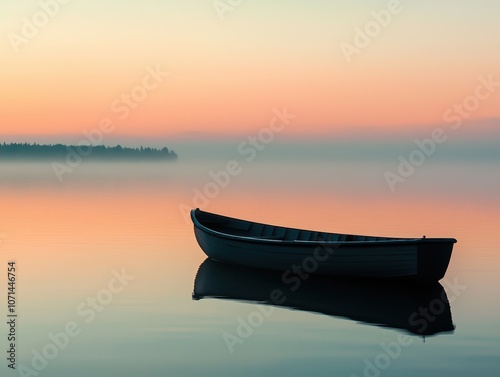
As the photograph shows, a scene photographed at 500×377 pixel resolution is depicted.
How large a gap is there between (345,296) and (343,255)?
5.18 ft

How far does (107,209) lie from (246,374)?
35.6m

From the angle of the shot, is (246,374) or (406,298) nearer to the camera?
(246,374)

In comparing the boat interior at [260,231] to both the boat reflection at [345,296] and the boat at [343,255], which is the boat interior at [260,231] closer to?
the boat at [343,255]

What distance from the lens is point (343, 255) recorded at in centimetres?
2233

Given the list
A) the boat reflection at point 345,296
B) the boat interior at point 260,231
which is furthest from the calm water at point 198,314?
the boat interior at point 260,231

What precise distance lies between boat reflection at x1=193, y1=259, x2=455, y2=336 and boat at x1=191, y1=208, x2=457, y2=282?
0.33 m

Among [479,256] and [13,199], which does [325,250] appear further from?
[13,199]

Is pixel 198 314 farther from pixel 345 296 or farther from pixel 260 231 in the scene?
pixel 260 231

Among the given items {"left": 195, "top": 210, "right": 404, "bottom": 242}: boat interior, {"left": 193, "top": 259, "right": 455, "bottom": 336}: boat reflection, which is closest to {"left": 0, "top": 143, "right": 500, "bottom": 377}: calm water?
{"left": 193, "top": 259, "right": 455, "bottom": 336}: boat reflection

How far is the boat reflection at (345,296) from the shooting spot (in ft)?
61.1

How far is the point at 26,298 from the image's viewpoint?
2095cm

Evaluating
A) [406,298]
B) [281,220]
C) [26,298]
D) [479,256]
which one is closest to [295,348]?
[406,298]

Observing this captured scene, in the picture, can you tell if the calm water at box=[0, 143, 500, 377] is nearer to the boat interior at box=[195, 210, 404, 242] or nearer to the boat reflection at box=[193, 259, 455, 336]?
the boat reflection at box=[193, 259, 455, 336]

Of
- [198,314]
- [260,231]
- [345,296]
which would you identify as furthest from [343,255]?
[260,231]
